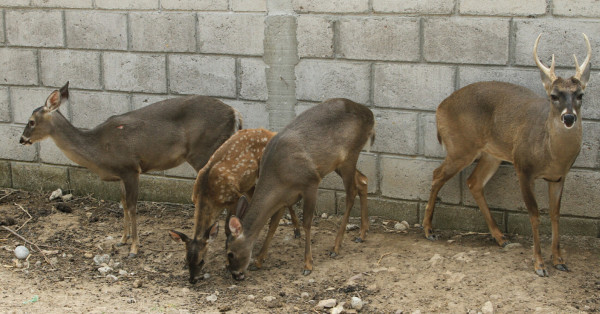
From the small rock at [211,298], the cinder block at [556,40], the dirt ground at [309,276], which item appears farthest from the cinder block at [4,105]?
the cinder block at [556,40]

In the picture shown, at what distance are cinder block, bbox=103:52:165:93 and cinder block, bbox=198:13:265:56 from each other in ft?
1.88

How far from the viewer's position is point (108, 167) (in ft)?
→ 21.9

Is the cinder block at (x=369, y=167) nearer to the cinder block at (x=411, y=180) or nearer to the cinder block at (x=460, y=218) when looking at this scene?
the cinder block at (x=411, y=180)

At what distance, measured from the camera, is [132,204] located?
6.63 metres

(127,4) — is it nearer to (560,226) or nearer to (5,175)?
(5,175)

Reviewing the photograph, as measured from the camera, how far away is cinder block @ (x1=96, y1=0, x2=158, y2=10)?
7.50 m

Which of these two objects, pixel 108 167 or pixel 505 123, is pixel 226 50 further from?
pixel 505 123

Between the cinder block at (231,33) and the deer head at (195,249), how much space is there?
7.00 ft

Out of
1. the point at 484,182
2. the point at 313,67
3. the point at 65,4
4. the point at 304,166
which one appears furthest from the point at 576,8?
the point at 65,4

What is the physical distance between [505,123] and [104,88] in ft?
14.1

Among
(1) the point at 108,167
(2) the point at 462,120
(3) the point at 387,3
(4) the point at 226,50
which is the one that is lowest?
(1) the point at 108,167

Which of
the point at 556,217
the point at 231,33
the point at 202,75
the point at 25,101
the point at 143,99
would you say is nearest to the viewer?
the point at 556,217

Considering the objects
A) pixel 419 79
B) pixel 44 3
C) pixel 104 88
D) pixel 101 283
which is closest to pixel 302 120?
pixel 419 79

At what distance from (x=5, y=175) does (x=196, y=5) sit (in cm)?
328
